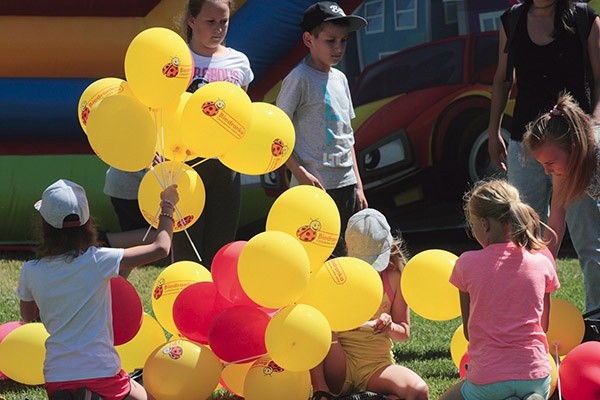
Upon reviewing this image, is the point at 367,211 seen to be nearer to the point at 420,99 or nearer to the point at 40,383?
the point at 40,383

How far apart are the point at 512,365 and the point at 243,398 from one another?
Answer: 1.19 metres

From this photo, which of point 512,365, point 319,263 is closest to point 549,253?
point 512,365

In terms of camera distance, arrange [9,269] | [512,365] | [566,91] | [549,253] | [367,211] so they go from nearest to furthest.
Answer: [512,365], [549,253], [367,211], [566,91], [9,269]

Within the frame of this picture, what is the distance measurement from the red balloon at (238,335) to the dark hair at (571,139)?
3.96ft

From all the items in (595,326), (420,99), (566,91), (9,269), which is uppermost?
(566,91)

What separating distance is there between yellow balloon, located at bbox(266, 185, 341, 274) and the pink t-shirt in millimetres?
575

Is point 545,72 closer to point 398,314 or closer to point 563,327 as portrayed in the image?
point 563,327

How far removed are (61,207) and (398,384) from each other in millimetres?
1326

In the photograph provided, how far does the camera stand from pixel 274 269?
151 inches

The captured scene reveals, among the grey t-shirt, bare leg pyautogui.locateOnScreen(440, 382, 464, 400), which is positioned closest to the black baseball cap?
the grey t-shirt

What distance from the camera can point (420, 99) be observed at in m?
7.60

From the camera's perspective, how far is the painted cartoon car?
7566 millimetres

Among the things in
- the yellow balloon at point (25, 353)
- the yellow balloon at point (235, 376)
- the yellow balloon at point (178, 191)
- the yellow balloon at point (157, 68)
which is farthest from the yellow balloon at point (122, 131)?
the yellow balloon at point (235, 376)

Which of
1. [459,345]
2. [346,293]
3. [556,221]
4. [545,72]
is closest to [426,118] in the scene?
[545,72]
